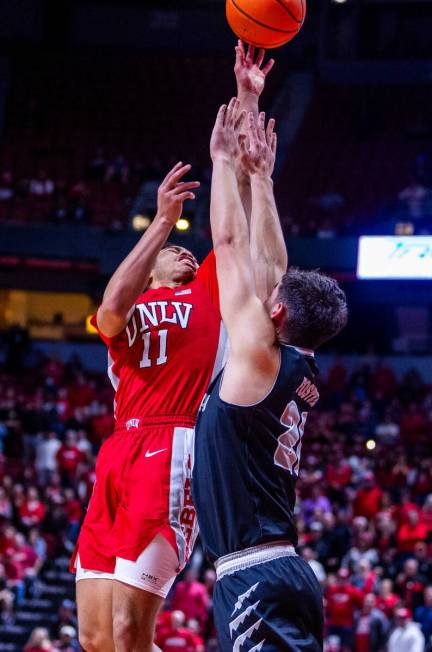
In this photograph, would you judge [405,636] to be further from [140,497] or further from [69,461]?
[140,497]

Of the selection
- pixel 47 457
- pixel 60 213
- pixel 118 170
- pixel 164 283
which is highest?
pixel 118 170

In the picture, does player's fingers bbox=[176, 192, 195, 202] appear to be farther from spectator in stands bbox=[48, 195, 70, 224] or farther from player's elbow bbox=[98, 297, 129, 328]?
spectator in stands bbox=[48, 195, 70, 224]

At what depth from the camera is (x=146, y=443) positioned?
508cm

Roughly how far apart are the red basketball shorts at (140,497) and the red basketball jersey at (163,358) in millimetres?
90

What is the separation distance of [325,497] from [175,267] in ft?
38.3

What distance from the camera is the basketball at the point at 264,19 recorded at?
5309 millimetres

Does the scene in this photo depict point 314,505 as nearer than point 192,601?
No

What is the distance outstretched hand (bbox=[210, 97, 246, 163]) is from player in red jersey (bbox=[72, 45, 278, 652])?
0.23 meters

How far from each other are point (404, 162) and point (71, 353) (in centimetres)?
966

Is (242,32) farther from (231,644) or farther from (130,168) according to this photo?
(130,168)

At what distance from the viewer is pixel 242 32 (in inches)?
212

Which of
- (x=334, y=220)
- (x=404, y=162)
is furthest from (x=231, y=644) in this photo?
(x=404, y=162)

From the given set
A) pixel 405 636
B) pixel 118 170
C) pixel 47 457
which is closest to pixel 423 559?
pixel 405 636

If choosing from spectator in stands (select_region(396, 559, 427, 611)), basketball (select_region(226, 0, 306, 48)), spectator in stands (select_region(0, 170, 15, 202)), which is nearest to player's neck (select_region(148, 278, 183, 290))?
basketball (select_region(226, 0, 306, 48))
